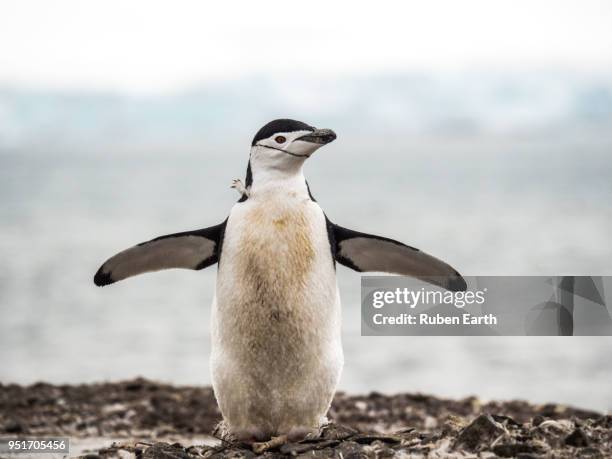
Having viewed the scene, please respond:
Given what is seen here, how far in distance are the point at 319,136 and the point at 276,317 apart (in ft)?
3.47

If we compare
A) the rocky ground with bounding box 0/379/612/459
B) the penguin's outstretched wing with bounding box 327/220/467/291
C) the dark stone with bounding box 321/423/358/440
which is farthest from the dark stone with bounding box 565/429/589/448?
the penguin's outstretched wing with bounding box 327/220/467/291

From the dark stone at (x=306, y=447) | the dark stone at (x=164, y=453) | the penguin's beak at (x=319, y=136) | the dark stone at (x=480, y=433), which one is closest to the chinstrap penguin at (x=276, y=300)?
the penguin's beak at (x=319, y=136)

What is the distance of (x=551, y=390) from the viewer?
562 inches

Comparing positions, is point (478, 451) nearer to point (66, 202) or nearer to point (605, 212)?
point (605, 212)

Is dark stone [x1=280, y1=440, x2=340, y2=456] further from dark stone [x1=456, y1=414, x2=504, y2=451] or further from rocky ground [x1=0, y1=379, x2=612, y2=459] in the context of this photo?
dark stone [x1=456, y1=414, x2=504, y2=451]

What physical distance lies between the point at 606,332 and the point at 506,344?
3.55 m

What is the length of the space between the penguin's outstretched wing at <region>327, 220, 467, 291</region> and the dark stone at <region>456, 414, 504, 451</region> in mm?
1167

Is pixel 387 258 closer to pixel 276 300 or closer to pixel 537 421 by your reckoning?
pixel 276 300

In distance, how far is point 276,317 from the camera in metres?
5.03

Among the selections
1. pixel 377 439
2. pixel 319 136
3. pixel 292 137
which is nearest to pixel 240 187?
pixel 292 137

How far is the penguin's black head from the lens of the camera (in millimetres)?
4984

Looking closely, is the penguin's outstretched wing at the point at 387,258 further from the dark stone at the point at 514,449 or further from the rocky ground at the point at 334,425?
the dark stone at the point at 514,449

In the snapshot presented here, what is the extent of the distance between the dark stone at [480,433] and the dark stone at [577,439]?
0.32 m

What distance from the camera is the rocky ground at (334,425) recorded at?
4.38 metres
